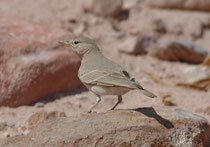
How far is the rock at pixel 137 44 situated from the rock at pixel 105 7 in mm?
998

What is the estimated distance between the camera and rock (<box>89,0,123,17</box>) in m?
9.46

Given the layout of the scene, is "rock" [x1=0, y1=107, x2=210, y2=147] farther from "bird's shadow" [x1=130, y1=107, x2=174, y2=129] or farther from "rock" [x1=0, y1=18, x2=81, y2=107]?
"rock" [x1=0, y1=18, x2=81, y2=107]

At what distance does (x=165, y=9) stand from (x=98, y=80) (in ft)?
18.0

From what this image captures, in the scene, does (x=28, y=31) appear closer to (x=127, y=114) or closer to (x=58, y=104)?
(x=58, y=104)

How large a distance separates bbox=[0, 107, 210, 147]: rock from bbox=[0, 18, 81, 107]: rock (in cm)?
195

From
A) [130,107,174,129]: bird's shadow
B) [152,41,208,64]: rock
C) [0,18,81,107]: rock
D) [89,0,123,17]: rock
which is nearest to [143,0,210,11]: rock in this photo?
[89,0,123,17]: rock

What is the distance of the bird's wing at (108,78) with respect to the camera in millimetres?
4797

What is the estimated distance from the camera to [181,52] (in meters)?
8.61

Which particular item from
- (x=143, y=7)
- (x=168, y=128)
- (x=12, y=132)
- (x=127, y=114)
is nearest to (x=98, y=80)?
(x=127, y=114)

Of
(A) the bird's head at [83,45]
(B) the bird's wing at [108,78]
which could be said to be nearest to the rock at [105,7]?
(A) the bird's head at [83,45]

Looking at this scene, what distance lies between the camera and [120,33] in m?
9.39

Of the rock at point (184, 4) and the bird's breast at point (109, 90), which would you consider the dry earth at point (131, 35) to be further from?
the bird's breast at point (109, 90)

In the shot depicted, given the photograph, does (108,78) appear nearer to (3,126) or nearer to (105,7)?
(3,126)

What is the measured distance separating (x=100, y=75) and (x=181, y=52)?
150 inches
